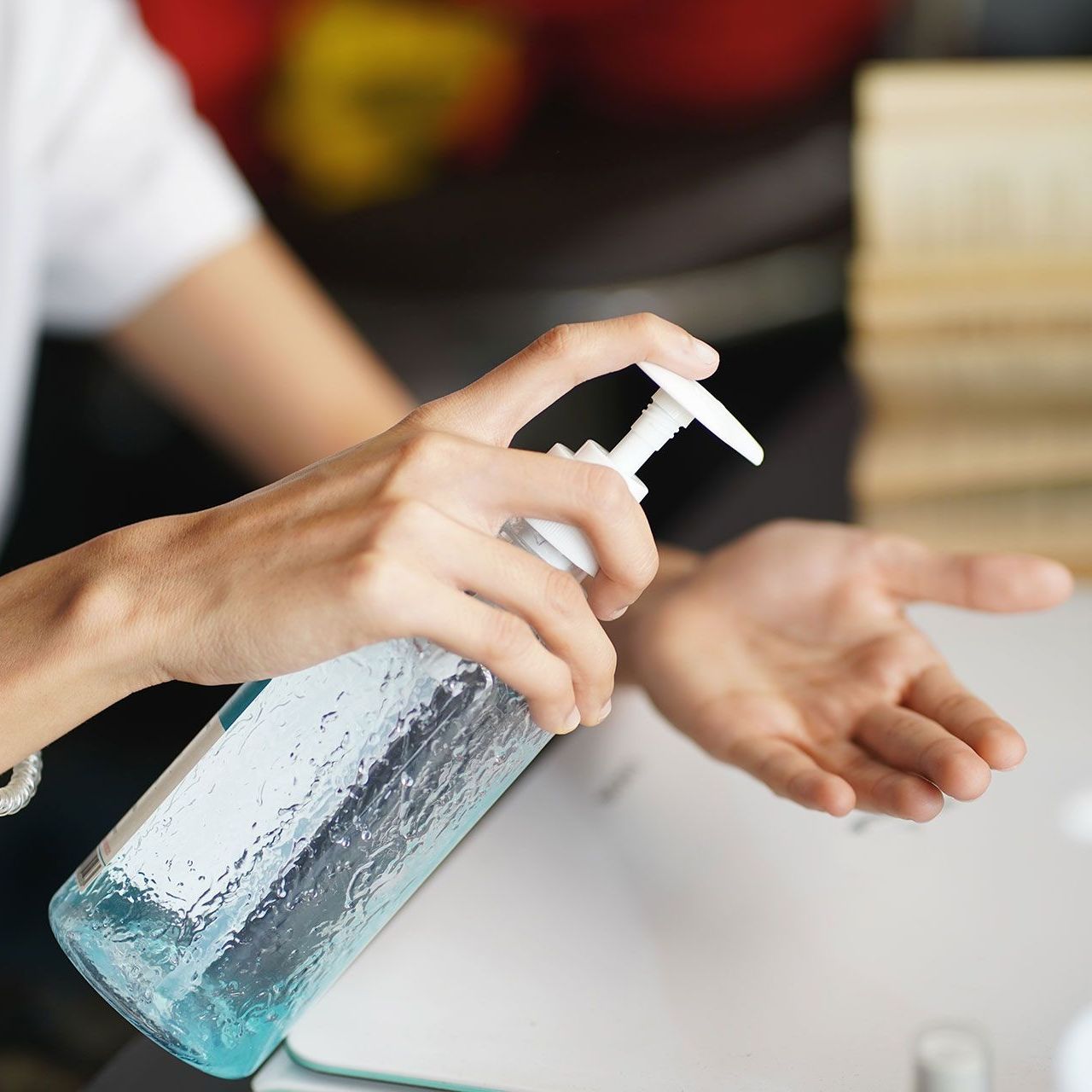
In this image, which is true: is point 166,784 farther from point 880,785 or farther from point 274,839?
point 880,785

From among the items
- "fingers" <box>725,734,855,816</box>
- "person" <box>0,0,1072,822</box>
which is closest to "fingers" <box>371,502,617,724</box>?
"person" <box>0,0,1072,822</box>

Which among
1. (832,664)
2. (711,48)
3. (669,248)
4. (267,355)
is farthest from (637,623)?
(711,48)

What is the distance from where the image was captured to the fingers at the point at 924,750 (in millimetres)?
396

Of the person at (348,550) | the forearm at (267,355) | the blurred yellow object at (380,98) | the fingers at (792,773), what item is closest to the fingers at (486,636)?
the person at (348,550)

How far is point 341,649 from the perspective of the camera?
32 centimetres

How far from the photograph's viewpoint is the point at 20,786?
0.39 m

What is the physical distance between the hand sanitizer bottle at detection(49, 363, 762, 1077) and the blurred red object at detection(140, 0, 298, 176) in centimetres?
131

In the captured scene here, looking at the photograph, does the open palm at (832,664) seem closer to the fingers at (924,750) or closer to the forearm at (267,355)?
the fingers at (924,750)

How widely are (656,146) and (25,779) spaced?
129 centimetres

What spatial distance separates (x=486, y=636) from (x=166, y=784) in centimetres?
11

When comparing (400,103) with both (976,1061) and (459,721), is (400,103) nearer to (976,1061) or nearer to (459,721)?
(459,721)

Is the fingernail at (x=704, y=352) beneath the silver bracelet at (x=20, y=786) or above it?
above

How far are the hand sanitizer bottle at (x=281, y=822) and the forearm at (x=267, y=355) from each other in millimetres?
418

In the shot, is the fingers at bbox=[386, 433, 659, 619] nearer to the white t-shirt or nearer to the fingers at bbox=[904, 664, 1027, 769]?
the fingers at bbox=[904, 664, 1027, 769]
